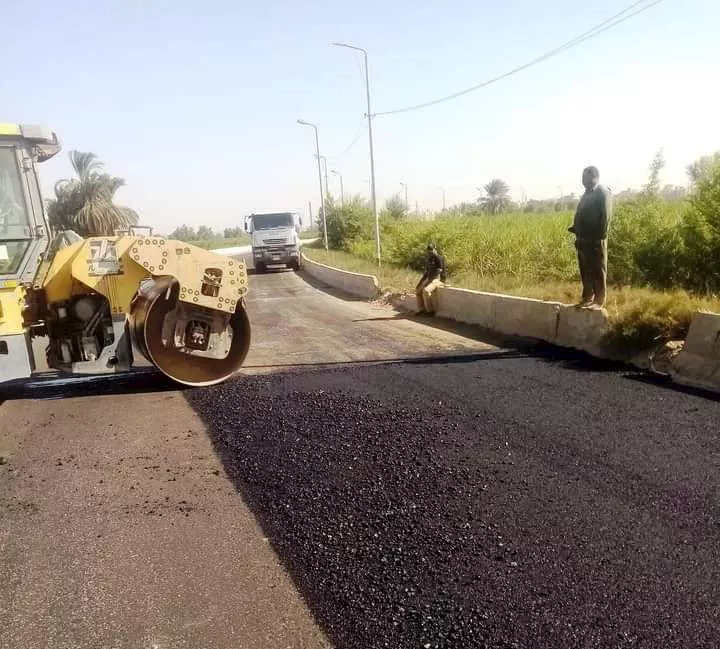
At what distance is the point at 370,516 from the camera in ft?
12.7

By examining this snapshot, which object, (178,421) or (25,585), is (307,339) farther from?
(25,585)

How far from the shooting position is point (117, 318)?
22.9 feet

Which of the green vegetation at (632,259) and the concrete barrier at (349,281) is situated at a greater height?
the green vegetation at (632,259)

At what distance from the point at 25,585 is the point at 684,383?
230 inches

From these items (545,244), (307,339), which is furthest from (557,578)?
(545,244)

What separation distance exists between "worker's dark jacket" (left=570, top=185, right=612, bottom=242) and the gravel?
2322 mm

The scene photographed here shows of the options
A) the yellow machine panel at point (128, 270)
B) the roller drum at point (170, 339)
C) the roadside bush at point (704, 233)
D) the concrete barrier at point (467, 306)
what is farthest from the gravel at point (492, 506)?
the roadside bush at point (704, 233)

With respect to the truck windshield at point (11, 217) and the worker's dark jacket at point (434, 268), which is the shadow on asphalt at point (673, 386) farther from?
the worker's dark jacket at point (434, 268)

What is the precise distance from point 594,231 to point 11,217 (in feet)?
21.8

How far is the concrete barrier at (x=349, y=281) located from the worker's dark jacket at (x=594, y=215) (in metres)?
9.98

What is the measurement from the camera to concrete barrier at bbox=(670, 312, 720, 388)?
246 inches

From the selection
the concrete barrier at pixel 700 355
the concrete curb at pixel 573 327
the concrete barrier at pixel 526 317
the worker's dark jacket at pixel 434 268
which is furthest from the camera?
the worker's dark jacket at pixel 434 268

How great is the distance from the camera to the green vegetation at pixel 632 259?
25.0 feet

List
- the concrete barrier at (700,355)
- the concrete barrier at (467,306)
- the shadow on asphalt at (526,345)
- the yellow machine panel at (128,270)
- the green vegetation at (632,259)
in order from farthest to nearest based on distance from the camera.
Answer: the concrete barrier at (467,306) → the green vegetation at (632,259) → the shadow on asphalt at (526,345) → the yellow machine panel at (128,270) → the concrete barrier at (700,355)
